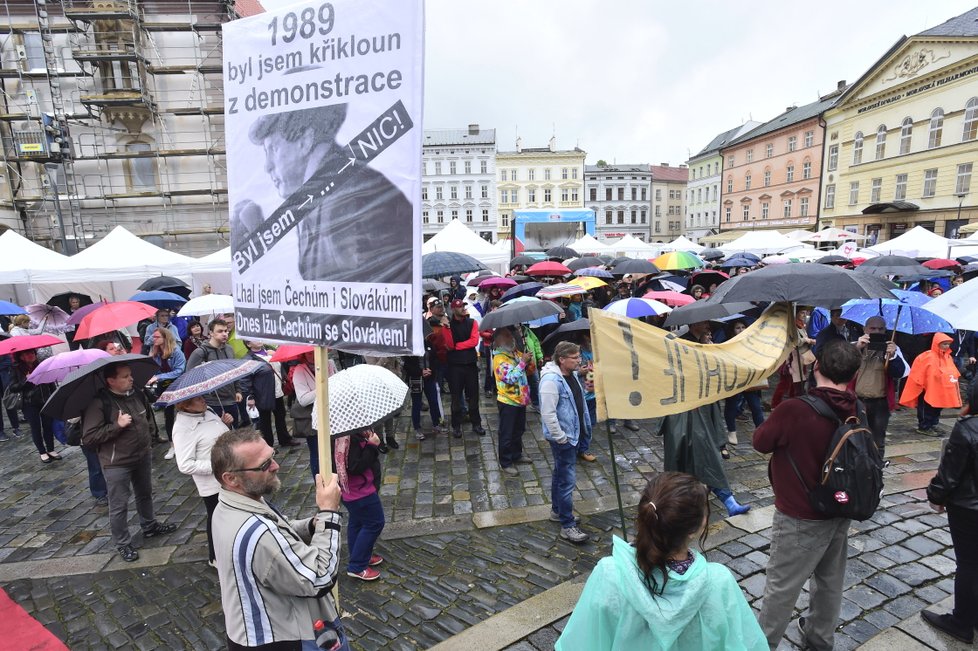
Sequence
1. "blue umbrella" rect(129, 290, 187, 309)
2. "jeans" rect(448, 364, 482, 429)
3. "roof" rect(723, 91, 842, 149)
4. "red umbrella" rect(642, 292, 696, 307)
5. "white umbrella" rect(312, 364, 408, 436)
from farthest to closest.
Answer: "roof" rect(723, 91, 842, 149) → "blue umbrella" rect(129, 290, 187, 309) → "red umbrella" rect(642, 292, 696, 307) → "jeans" rect(448, 364, 482, 429) → "white umbrella" rect(312, 364, 408, 436)

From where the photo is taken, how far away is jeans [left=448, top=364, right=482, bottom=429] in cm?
686

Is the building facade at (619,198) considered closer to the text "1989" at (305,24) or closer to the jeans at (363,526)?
the jeans at (363,526)

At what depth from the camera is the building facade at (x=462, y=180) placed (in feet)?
190

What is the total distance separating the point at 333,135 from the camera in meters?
2.23

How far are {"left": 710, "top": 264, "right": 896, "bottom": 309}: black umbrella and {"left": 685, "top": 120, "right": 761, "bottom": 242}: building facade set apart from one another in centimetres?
5578

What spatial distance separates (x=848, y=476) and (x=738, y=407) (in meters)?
4.38

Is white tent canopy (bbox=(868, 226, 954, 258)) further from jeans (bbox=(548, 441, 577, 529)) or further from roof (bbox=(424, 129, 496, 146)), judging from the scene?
roof (bbox=(424, 129, 496, 146))

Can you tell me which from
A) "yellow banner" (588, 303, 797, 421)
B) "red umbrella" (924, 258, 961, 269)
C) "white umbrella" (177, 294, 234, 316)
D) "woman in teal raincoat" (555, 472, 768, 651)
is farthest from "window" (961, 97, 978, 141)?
"woman in teal raincoat" (555, 472, 768, 651)

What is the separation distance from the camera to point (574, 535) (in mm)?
4297

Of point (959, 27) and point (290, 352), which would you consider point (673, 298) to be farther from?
point (959, 27)

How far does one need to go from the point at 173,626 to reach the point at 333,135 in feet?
11.7

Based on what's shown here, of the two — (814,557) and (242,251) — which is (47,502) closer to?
(242,251)

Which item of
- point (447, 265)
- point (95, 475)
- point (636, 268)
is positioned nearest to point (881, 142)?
point (636, 268)

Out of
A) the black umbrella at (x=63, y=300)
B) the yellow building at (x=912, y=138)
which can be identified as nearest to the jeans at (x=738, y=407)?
the black umbrella at (x=63, y=300)
